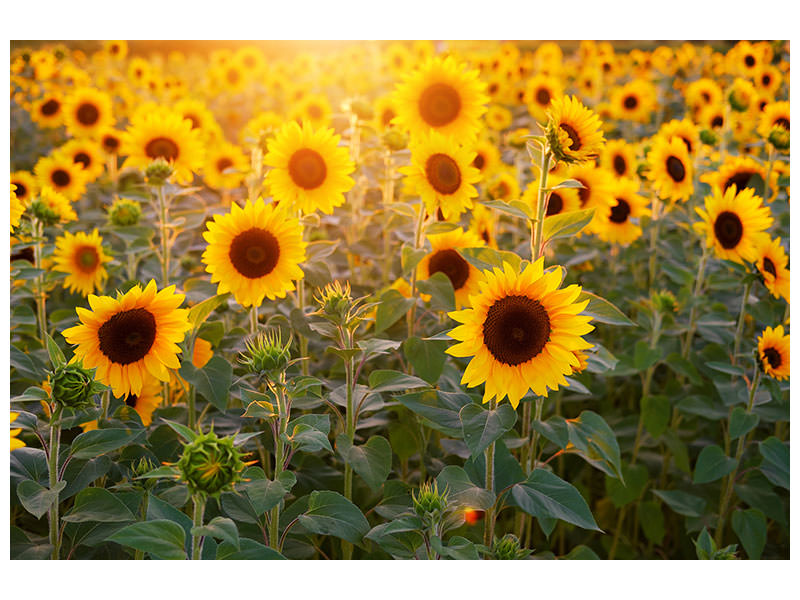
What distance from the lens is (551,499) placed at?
136 centimetres

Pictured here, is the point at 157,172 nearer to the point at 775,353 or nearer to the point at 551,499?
the point at 551,499

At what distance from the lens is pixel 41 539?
4.50 feet

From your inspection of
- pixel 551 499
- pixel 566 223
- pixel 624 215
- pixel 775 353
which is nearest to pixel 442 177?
pixel 566 223

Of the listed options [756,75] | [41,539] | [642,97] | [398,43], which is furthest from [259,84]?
[41,539]

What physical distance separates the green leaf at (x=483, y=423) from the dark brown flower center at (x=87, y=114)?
9.73ft

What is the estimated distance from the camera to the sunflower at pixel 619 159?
3008 millimetres

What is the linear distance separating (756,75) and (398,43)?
2945mm

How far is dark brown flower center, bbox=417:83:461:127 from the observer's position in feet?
7.00

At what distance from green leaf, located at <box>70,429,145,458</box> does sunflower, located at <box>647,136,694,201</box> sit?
1.97 m

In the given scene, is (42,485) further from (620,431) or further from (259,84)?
(259,84)

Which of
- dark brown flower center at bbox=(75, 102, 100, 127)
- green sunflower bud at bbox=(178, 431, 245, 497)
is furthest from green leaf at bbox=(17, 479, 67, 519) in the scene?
dark brown flower center at bbox=(75, 102, 100, 127)

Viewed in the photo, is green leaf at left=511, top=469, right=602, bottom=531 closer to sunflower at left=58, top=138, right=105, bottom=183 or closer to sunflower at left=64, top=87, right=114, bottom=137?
sunflower at left=58, top=138, right=105, bottom=183

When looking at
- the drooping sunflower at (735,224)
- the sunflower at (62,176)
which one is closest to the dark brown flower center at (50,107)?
the sunflower at (62,176)

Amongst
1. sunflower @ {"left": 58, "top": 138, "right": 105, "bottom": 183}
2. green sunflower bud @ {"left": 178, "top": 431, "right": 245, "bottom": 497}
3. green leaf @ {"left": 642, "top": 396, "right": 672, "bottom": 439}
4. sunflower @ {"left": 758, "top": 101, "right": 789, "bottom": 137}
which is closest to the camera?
green sunflower bud @ {"left": 178, "top": 431, "right": 245, "bottom": 497}
